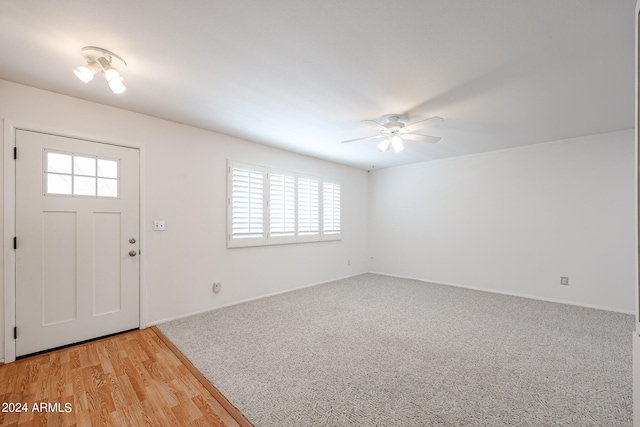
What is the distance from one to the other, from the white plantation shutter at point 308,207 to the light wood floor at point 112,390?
9.19 ft

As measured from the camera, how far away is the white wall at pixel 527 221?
11.8ft

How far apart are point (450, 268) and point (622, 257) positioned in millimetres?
2222

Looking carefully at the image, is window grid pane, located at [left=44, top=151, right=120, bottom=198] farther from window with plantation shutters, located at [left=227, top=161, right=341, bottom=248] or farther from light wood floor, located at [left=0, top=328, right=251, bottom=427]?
light wood floor, located at [left=0, top=328, right=251, bottom=427]

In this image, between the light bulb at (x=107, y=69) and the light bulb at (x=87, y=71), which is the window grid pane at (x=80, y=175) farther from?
the light bulb at (x=107, y=69)

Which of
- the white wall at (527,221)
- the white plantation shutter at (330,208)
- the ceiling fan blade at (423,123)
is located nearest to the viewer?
the ceiling fan blade at (423,123)

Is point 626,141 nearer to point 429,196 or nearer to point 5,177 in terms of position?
point 429,196

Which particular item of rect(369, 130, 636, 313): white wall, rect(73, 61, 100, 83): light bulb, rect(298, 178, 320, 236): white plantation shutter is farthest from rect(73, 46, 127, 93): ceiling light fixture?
rect(369, 130, 636, 313): white wall

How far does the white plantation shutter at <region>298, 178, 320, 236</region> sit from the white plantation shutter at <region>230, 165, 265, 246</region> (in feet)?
2.74

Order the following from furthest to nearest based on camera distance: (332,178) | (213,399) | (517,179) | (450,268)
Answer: (332,178) → (450,268) → (517,179) → (213,399)

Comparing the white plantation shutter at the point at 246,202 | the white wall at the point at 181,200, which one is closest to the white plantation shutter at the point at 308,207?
the white wall at the point at 181,200

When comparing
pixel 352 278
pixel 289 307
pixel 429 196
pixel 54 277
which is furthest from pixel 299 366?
pixel 429 196

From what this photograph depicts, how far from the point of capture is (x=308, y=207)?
4.94 metres

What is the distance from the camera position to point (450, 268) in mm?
5016

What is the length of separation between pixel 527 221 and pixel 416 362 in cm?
341
